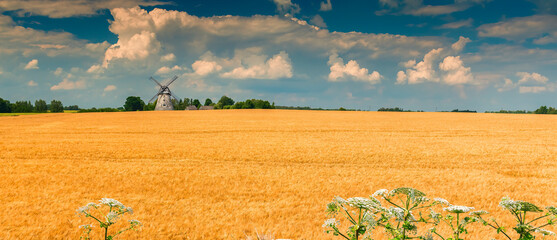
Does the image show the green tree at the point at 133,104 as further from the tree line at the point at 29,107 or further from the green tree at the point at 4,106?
the green tree at the point at 4,106

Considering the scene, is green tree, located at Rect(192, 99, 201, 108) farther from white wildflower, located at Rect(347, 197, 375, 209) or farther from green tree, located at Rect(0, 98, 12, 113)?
white wildflower, located at Rect(347, 197, 375, 209)

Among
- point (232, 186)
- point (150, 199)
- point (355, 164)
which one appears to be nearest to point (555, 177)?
point (355, 164)

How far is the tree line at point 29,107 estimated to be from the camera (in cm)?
11051

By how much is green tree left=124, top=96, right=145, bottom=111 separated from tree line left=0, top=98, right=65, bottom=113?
24303 mm

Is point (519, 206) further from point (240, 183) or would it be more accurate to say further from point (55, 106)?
point (55, 106)

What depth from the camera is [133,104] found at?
137m

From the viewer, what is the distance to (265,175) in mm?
14445

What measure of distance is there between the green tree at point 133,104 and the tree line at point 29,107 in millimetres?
24303

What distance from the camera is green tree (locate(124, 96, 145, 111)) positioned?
136 m

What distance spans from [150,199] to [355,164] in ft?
39.4

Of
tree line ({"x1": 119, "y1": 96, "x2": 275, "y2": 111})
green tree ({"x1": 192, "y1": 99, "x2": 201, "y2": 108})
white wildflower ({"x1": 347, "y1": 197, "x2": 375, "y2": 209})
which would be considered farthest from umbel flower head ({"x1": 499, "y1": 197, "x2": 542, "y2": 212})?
green tree ({"x1": 192, "y1": 99, "x2": 201, "y2": 108})

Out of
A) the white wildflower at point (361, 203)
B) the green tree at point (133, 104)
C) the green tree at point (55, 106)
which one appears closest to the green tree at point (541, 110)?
the white wildflower at point (361, 203)

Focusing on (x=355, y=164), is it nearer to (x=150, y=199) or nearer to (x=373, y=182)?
(x=373, y=182)

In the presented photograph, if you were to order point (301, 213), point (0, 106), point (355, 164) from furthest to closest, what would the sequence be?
point (0, 106) → point (355, 164) → point (301, 213)
